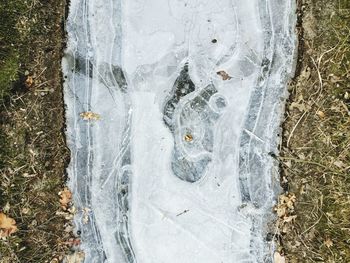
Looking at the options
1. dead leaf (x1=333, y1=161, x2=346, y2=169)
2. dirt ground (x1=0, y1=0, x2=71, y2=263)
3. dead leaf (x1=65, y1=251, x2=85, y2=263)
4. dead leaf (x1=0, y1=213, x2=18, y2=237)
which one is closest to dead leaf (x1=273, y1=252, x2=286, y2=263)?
dead leaf (x1=333, y1=161, x2=346, y2=169)

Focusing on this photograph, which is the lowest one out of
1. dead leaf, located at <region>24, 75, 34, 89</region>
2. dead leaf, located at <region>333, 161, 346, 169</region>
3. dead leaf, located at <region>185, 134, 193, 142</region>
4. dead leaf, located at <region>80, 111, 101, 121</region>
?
dead leaf, located at <region>333, 161, 346, 169</region>

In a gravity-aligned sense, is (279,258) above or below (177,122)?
below

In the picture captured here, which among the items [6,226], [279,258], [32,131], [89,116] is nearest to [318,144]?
[279,258]

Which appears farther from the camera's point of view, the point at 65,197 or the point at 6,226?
the point at 65,197

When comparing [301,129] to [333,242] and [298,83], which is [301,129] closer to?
[298,83]

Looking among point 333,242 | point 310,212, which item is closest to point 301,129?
point 310,212

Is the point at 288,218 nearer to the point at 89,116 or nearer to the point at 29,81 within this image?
the point at 89,116

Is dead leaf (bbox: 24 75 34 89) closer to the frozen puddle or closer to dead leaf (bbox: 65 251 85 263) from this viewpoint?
the frozen puddle

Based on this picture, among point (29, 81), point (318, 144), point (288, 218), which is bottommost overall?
point (288, 218)
